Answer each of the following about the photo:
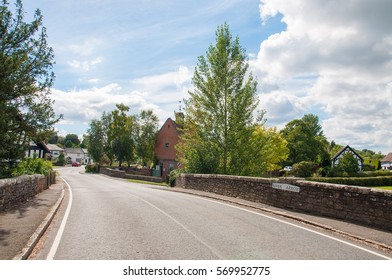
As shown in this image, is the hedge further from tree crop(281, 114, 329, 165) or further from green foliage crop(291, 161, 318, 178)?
tree crop(281, 114, 329, 165)

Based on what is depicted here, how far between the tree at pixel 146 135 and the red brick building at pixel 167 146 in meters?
2.31

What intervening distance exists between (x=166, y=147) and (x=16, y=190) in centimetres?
4689

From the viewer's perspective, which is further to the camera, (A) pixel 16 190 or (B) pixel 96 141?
(B) pixel 96 141

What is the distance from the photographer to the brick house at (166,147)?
58375 mm

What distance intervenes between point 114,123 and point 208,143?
4770cm

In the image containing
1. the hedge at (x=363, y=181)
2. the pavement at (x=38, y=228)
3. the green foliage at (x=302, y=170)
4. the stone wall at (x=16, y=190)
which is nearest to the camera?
the pavement at (x=38, y=228)

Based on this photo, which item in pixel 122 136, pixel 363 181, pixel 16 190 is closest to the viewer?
pixel 16 190

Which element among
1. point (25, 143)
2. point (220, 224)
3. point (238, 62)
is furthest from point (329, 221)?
point (238, 62)

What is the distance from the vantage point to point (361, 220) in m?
10.6

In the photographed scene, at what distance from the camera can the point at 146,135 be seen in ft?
214

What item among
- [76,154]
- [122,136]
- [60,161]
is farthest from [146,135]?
[76,154]

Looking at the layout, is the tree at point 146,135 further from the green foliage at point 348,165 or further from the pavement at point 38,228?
the pavement at point 38,228

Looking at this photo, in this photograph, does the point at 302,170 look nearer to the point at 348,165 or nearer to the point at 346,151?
the point at 348,165

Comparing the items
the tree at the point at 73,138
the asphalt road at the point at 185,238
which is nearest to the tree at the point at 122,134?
the asphalt road at the point at 185,238
